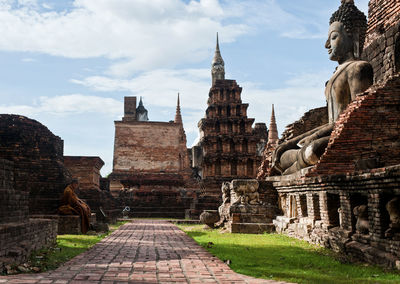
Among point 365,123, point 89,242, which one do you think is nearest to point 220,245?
point 89,242

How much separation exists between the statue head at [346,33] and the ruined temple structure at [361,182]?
4.70ft

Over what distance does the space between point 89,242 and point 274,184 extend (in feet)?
14.2

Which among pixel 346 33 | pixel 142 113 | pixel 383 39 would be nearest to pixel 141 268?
pixel 346 33

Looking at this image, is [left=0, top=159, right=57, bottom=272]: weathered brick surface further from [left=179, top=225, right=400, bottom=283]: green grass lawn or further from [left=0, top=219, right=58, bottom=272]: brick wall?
[left=179, top=225, right=400, bottom=283]: green grass lawn

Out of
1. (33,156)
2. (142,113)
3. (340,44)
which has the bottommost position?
(33,156)

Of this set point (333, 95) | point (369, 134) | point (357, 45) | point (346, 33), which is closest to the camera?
point (369, 134)

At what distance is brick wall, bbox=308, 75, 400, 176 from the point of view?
774cm

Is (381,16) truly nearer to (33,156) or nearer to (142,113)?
(33,156)

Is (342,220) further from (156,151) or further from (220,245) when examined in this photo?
(156,151)

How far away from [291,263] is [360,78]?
5.04 meters

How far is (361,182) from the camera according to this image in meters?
5.86

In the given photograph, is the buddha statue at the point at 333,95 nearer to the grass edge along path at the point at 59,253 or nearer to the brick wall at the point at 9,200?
the grass edge along path at the point at 59,253

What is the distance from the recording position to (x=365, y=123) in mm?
7863

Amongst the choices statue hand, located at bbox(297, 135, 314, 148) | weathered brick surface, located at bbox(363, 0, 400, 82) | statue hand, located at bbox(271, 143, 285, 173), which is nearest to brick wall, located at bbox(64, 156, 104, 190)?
statue hand, located at bbox(271, 143, 285, 173)
